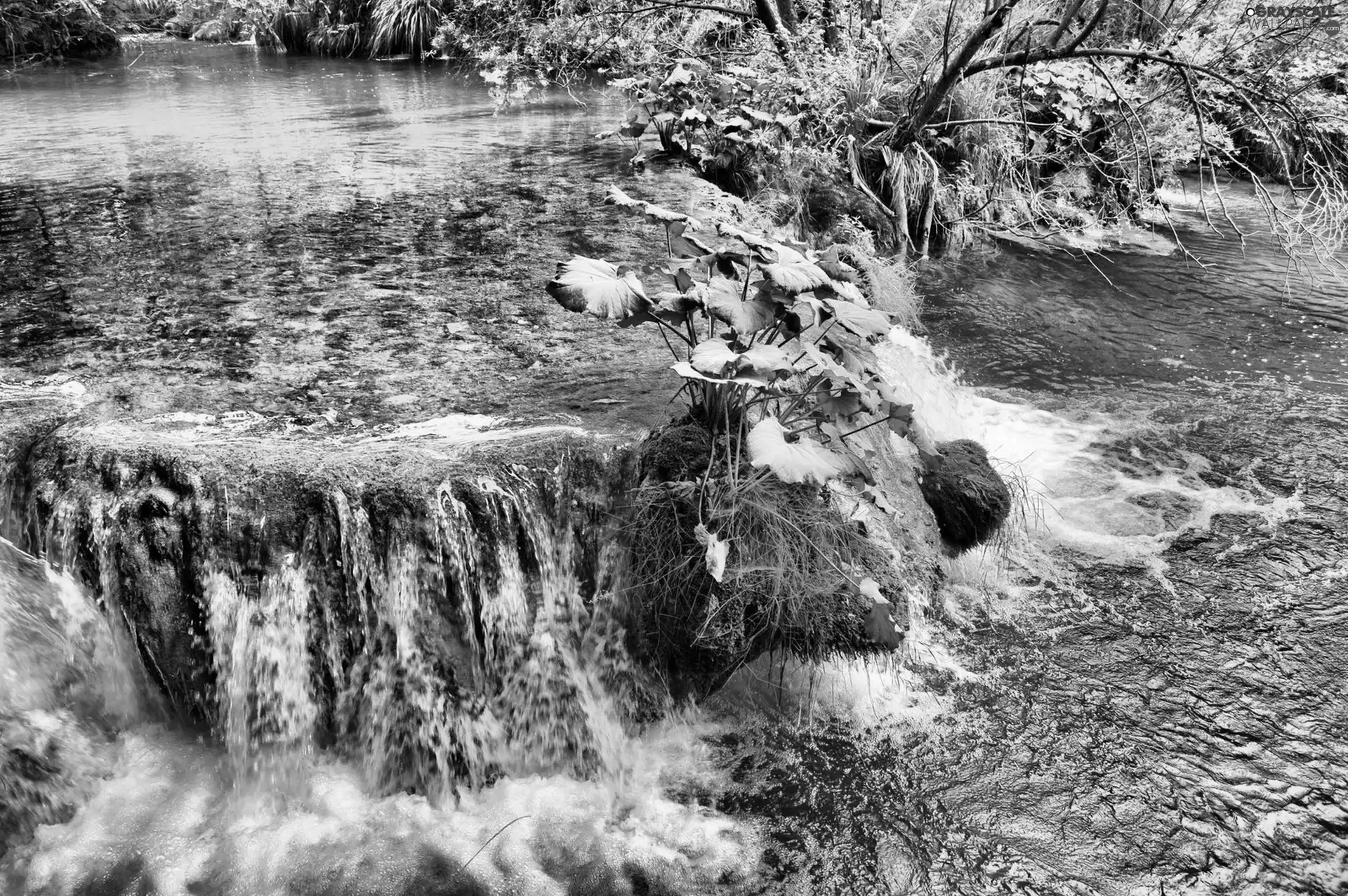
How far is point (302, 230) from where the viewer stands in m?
5.61

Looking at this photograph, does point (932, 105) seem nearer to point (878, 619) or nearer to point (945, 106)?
point (945, 106)

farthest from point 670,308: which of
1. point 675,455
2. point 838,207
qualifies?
point 838,207

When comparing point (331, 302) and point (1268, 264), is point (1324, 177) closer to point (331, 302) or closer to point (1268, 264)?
point (1268, 264)

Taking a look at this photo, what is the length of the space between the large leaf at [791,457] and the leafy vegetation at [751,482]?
20 millimetres

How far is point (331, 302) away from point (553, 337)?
116 cm

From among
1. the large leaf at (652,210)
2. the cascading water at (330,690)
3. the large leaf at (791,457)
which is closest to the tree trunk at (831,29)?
the large leaf at (652,210)

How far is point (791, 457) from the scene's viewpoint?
8.96 ft

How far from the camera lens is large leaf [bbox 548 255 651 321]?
2910mm

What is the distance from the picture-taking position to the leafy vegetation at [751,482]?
299 cm

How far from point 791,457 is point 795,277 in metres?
0.62

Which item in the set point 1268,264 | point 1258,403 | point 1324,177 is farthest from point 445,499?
point 1268,264

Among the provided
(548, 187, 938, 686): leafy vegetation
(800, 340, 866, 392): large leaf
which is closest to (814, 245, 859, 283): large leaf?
(548, 187, 938, 686): leafy vegetation

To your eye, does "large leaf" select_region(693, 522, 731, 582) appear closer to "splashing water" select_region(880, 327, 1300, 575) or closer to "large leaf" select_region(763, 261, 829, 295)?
"large leaf" select_region(763, 261, 829, 295)

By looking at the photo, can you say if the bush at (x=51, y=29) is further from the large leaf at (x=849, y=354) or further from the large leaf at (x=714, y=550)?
the large leaf at (x=714, y=550)
